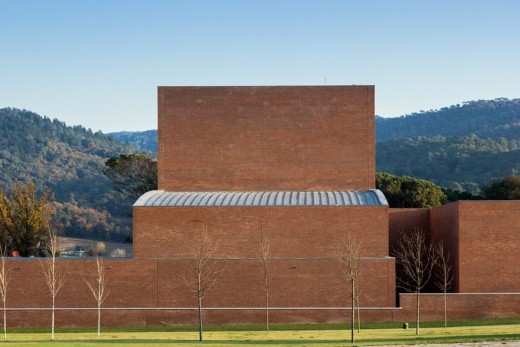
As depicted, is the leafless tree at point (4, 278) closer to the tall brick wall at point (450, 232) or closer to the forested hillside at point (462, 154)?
the tall brick wall at point (450, 232)

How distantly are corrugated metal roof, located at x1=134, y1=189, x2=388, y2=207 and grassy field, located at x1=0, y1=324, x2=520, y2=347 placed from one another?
690 centimetres

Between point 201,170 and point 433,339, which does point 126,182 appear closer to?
point 201,170

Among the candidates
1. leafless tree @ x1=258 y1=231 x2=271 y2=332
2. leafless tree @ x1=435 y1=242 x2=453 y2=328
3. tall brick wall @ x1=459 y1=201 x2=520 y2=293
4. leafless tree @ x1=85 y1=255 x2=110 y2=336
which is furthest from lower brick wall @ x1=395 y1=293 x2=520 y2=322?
leafless tree @ x1=85 y1=255 x2=110 y2=336

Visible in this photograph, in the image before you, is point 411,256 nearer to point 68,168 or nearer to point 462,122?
point 68,168

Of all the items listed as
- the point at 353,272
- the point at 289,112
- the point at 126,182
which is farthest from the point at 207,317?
the point at 126,182

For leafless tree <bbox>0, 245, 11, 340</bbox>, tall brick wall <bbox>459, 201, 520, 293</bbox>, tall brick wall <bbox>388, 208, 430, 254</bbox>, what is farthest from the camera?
tall brick wall <bbox>388, 208, 430, 254</bbox>

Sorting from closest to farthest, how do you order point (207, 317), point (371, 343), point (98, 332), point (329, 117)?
point (371, 343) → point (98, 332) → point (207, 317) → point (329, 117)

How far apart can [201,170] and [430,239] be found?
13.2 meters

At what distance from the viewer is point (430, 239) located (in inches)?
2090

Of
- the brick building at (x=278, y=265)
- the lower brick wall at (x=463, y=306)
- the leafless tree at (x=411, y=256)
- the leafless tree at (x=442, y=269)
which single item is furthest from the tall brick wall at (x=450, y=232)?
the lower brick wall at (x=463, y=306)

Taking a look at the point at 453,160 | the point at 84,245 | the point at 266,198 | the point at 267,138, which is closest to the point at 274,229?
the point at 266,198

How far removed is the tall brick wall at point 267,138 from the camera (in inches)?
1965

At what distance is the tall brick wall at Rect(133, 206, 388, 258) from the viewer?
Result: 4672cm

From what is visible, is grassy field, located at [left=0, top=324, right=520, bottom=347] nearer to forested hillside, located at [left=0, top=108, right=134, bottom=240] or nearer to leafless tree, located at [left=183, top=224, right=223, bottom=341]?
leafless tree, located at [left=183, top=224, right=223, bottom=341]
